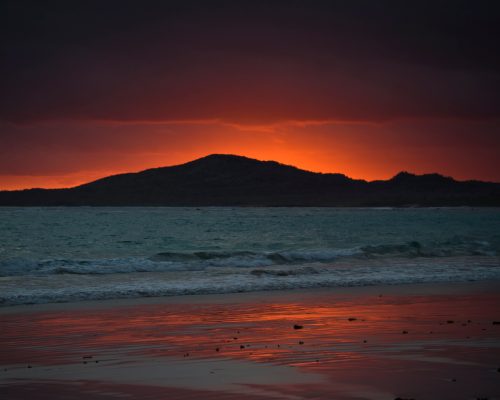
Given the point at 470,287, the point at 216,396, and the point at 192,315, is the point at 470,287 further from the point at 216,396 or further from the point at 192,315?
the point at 216,396

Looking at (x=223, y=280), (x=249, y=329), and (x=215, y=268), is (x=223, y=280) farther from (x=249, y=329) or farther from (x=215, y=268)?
(x=249, y=329)

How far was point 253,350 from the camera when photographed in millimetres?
12195

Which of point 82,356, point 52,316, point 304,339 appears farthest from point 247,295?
point 82,356

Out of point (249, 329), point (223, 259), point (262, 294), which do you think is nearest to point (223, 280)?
point (262, 294)

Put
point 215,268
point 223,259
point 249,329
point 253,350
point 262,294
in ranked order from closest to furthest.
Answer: point 253,350, point 249,329, point 262,294, point 215,268, point 223,259

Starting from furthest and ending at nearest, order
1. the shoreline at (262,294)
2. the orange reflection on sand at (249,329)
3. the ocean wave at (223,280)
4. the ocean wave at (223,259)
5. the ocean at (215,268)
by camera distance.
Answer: the ocean wave at (223,259) → the ocean at (215,268) → the ocean wave at (223,280) → the shoreline at (262,294) → the orange reflection on sand at (249,329)

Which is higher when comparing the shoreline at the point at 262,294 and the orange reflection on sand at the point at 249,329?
the orange reflection on sand at the point at 249,329

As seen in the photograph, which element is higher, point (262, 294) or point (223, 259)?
point (223, 259)

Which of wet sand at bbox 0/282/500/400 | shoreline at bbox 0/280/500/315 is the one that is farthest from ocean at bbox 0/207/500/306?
wet sand at bbox 0/282/500/400

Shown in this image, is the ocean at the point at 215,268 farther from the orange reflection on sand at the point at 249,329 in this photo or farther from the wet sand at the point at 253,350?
the orange reflection on sand at the point at 249,329

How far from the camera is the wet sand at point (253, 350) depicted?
376 inches

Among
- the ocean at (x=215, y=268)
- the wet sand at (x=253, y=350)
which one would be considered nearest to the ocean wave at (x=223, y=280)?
the ocean at (x=215, y=268)

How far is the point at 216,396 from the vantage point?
29.9 ft

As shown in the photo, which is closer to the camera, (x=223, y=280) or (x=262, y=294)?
(x=262, y=294)
